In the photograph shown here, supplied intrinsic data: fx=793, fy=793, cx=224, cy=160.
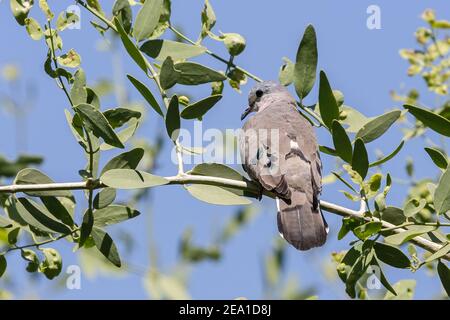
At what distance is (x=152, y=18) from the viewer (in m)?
3.64

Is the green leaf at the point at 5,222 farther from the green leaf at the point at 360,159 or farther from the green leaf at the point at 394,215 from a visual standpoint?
the green leaf at the point at 394,215

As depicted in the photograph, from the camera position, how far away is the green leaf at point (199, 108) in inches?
136

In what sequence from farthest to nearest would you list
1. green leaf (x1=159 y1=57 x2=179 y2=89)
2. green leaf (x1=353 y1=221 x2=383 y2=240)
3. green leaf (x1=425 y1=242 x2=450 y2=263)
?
1. green leaf (x1=159 y1=57 x2=179 y2=89)
2. green leaf (x1=353 y1=221 x2=383 y2=240)
3. green leaf (x1=425 y1=242 x2=450 y2=263)

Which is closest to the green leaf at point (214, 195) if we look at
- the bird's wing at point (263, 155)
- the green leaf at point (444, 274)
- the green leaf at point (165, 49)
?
the green leaf at point (165, 49)

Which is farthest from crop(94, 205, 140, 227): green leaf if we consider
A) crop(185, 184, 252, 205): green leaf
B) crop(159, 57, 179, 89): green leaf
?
crop(159, 57, 179, 89): green leaf

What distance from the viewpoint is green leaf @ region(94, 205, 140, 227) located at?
11.3 feet

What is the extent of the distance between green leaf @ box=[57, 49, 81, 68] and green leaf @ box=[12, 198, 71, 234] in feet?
2.01

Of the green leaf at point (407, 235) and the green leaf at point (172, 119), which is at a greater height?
the green leaf at point (172, 119)

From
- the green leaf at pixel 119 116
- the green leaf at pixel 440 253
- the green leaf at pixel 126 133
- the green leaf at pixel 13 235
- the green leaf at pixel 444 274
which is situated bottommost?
the green leaf at pixel 444 274

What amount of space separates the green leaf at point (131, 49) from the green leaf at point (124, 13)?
279 millimetres

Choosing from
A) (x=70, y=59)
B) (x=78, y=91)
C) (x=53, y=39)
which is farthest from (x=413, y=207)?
(x=53, y=39)

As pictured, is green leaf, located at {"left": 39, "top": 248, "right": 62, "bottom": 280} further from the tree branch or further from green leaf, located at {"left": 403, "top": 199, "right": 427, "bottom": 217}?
green leaf, located at {"left": 403, "top": 199, "right": 427, "bottom": 217}

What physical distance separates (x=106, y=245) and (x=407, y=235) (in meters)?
1.28
